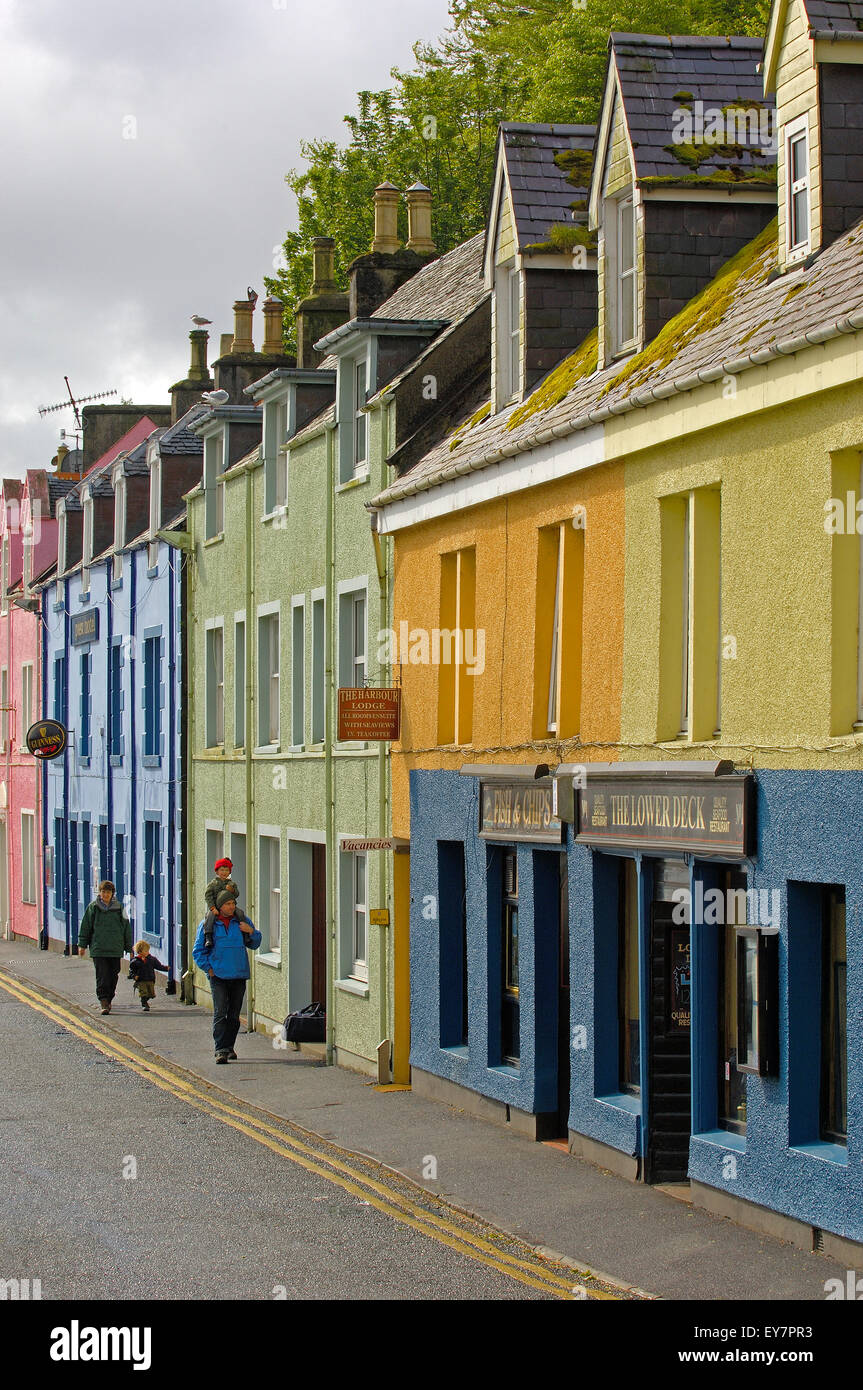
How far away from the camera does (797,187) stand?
13836 mm

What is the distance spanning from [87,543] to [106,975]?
14670 millimetres

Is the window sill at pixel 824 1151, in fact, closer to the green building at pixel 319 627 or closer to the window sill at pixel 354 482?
the green building at pixel 319 627

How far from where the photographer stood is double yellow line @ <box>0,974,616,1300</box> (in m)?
11.7

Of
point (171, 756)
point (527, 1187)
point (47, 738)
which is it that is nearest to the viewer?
point (527, 1187)

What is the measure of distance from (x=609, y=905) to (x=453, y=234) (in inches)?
1256

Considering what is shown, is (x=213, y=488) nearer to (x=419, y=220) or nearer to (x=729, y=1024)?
(x=419, y=220)

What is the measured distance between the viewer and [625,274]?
16.6m

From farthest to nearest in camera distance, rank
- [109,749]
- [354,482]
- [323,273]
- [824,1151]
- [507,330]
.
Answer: [109,749] < [323,273] < [354,482] < [507,330] < [824,1151]

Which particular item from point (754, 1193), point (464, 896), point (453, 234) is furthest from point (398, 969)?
point (453, 234)

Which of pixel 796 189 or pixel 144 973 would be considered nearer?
pixel 796 189

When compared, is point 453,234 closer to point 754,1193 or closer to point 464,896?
point 464,896

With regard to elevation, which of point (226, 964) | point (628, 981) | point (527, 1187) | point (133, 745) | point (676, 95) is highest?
point (676, 95)

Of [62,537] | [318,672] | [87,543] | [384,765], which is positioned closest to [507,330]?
[384,765]

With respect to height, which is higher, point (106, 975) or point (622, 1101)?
point (622, 1101)
